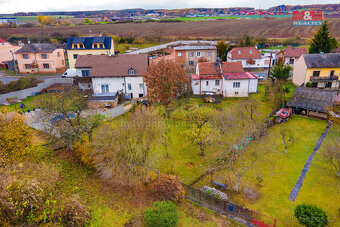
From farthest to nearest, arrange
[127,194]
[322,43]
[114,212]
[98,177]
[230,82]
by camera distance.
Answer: [322,43] < [230,82] < [98,177] < [127,194] < [114,212]

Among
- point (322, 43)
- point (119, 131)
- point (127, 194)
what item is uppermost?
point (322, 43)

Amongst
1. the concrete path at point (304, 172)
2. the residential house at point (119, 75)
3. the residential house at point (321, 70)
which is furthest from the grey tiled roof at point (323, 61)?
the residential house at point (119, 75)

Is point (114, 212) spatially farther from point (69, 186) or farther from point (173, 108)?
point (173, 108)

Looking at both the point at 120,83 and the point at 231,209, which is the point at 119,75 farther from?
the point at 231,209

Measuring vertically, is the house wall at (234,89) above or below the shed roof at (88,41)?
below

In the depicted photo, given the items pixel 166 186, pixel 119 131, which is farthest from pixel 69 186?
pixel 166 186

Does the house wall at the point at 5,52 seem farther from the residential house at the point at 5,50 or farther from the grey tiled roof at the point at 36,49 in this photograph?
the grey tiled roof at the point at 36,49

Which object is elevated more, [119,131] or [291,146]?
[119,131]

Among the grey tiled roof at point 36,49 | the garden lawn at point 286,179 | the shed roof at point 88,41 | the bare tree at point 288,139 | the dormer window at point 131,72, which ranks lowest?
the garden lawn at point 286,179
